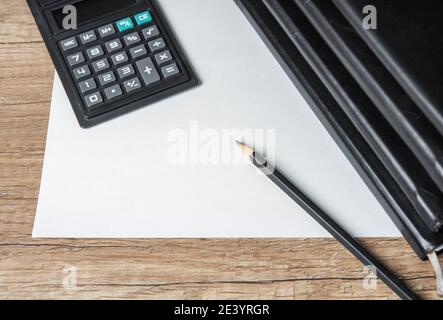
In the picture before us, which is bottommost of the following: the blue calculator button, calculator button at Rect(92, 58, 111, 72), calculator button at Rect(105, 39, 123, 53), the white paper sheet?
the white paper sheet

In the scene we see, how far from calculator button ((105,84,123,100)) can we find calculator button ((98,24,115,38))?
0.06 metres

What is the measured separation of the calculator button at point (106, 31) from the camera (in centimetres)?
60

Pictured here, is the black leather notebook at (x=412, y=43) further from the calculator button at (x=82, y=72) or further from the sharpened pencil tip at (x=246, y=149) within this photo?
the calculator button at (x=82, y=72)

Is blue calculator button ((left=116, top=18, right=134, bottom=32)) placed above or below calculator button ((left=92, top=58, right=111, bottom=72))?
above

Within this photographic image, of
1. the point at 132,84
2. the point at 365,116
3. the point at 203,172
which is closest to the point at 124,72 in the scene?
the point at 132,84

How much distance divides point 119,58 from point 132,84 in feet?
0.10

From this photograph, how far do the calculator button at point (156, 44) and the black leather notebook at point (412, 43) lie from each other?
191 mm

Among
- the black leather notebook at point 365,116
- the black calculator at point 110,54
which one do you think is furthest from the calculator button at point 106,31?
the black leather notebook at point 365,116

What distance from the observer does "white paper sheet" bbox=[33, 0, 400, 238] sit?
52cm

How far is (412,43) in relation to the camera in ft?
1.53

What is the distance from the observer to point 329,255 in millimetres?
506

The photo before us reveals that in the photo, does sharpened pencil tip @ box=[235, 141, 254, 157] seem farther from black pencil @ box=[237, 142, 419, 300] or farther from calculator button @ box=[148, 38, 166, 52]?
calculator button @ box=[148, 38, 166, 52]

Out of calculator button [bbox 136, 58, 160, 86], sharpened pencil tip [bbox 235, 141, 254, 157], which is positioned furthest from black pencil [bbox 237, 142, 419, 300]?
calculator button [bbox 136, 58, 160, 86]

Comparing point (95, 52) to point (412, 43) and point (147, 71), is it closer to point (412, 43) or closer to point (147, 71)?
point (147, 71)
